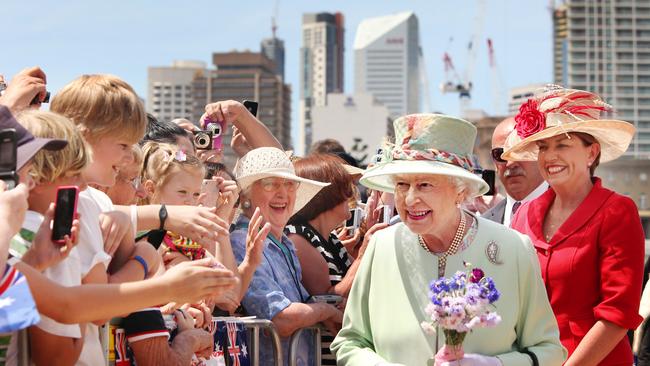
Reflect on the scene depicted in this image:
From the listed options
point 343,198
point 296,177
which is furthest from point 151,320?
point 343,198

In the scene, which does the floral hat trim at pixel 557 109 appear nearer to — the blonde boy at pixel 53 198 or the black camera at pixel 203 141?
the black camera at pixel 203 141

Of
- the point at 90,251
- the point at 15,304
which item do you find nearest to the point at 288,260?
the point at 90,251

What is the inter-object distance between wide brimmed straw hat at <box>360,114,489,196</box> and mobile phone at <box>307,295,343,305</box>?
137 cm

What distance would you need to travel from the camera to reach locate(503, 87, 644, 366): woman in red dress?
16.6ft

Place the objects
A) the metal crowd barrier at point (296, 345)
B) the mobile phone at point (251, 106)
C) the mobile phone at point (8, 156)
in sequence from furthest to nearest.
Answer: the mobile phone at point (251, 106) → the metal crowd barrier at point (296, 345) → the mobile phone at point (8, 156)

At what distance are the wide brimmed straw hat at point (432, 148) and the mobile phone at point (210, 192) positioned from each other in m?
1.25

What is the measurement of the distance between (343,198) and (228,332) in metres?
1.42

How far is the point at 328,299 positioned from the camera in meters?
5.88

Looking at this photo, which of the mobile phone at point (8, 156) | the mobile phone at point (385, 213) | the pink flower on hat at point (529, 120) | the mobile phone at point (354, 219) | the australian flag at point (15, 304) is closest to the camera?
the australian flag at point (15, 304)

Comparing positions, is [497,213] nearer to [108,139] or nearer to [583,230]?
[583,230]

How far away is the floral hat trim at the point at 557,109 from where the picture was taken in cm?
540

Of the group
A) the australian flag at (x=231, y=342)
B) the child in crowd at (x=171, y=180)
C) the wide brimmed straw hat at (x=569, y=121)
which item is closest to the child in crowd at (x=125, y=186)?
the child in crowd at (x=171, y=180)

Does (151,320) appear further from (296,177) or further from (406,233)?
(296,177)

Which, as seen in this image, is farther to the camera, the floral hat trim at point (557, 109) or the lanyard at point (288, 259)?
the lanyard at point (288, 259)
